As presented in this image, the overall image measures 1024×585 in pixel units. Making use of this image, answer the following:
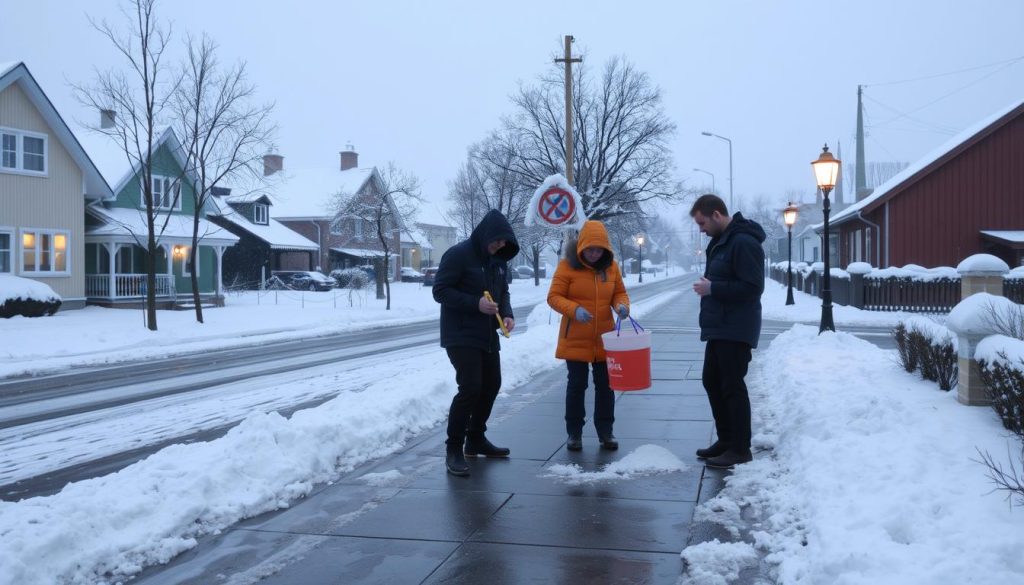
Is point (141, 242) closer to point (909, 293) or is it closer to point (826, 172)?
point (826, 172)

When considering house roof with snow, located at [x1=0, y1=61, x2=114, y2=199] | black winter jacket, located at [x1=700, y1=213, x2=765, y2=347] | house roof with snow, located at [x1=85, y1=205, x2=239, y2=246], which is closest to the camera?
black winter jacket, located at [x1=700, y1=213, x2=765, y2=347]

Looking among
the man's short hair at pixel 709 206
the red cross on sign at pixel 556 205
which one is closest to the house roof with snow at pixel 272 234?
the red cross on sign at pixel 556 205

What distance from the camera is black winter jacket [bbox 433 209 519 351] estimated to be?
20.4 feet

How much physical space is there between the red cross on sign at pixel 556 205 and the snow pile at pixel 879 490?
6.95 meters

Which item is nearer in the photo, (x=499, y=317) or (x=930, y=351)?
(x=499, y=317)

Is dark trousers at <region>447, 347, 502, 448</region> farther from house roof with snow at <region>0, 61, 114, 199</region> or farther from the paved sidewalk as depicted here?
house roof with snow at <region>0, 61, 114, 199</region>

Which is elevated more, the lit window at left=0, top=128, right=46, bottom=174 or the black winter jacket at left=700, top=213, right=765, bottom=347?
the lit window at left=0, top=128, right=46, bottom=174

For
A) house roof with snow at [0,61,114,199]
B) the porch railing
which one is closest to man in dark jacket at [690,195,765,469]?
house roof with snow at [0,61,114,199]

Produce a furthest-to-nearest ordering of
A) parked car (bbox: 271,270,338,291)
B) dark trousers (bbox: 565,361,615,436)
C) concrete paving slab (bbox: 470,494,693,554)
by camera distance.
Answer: parked car (bbox: 271,270,338,291) → dark trousers (bbox: 565,361,615,436) → concrete paving slab (bbox: 470,494,693,554)

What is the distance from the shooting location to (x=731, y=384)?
6.20 m

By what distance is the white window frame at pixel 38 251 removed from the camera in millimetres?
26531

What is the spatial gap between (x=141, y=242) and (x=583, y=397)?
28.9 meters

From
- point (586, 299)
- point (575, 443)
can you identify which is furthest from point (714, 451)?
point (586, 299)

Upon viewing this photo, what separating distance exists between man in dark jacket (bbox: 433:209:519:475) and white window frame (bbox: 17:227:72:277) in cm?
2510
